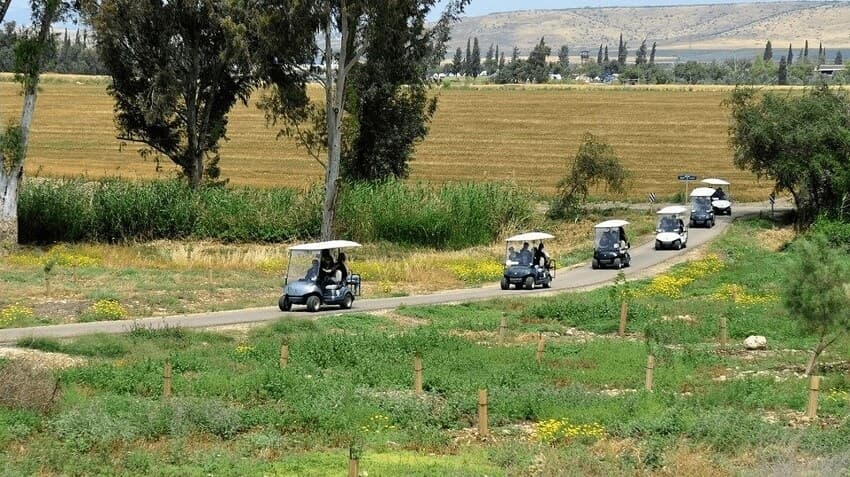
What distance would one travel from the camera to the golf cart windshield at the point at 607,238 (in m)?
46.0

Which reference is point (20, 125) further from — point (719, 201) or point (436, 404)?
point (719, 201)

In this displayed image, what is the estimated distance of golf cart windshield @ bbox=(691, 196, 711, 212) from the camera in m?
61.4

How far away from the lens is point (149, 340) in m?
26.6

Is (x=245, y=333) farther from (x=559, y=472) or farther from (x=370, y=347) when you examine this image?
(x=559, y=472)

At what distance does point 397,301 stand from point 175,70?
972 inches

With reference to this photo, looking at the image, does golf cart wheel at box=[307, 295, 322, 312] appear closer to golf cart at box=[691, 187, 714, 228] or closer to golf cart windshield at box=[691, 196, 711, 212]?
golf cart at box=[691, 187, 714, 228]

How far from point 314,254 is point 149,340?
32.4 feet

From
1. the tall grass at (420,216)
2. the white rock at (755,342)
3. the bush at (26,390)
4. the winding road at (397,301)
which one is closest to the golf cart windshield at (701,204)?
the winding road at (397,301)

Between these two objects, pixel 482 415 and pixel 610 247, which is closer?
pixel 482 415

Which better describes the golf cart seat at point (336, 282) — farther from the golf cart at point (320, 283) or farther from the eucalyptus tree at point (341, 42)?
the eucalyptus tree at point (341, 42)

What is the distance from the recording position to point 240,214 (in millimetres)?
53250

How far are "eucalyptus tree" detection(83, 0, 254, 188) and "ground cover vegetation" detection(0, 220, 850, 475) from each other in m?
27.7

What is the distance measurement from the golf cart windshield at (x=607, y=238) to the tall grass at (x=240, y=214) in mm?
9072

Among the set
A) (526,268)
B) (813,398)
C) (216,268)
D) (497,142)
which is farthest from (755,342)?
(497,142)
